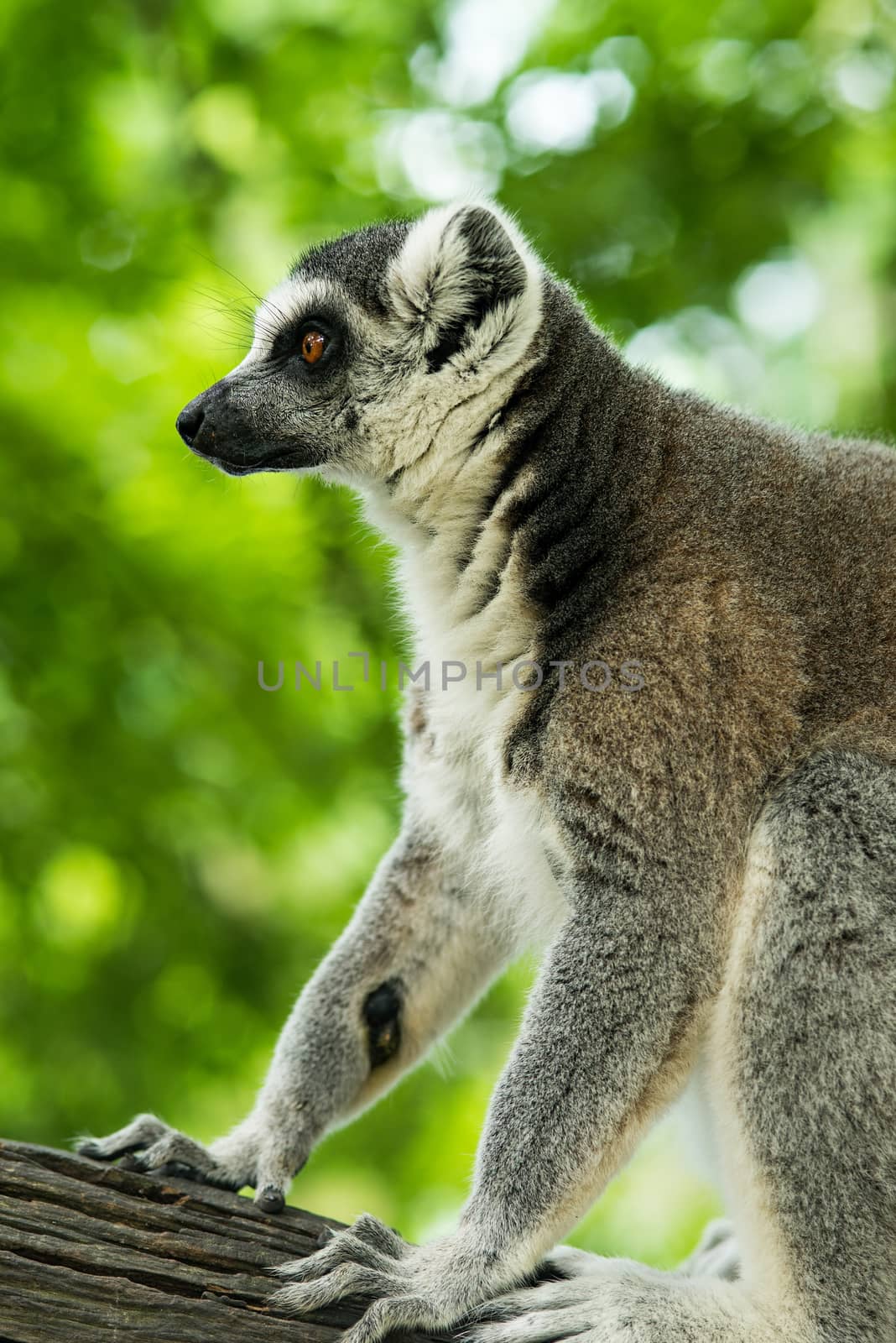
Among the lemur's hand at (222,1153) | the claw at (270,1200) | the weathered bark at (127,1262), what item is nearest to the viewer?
the weathered bark at (127,1262)

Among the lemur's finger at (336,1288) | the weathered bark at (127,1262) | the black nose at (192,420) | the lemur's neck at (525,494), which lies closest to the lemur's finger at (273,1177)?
the weathered bark at (127,1262)

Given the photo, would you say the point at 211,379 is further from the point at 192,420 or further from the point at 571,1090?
the point at 571,1090

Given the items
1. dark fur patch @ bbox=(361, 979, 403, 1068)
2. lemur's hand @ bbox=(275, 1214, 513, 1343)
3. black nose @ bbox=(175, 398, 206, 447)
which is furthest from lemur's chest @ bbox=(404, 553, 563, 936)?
lemur's hand @ bbox=(275, 1214, 513, 1343)

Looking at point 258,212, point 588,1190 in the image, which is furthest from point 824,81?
point 588,1190

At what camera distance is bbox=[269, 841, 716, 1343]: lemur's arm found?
3068 mm

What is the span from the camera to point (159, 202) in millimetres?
6445

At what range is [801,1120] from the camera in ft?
10.1

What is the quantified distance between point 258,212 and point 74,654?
2.49m

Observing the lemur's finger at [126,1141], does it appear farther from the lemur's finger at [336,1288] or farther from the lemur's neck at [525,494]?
the lemur's neck at [525,494]

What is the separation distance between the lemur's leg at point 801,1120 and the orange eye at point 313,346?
215 cm

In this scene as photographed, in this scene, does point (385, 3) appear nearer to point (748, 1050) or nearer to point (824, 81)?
point (824, 81)

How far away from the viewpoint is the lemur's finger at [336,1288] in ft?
10.1

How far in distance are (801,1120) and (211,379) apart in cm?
433

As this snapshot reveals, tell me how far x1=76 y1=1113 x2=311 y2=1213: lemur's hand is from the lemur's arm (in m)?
0.47
